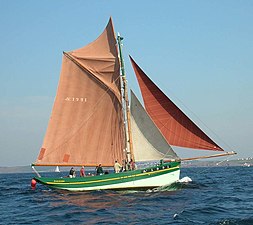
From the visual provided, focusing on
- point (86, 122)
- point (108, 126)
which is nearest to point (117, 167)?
point (108, 126)

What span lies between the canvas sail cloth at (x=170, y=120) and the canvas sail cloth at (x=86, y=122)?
3255mm

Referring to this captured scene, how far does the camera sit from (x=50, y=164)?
40688 millimetres

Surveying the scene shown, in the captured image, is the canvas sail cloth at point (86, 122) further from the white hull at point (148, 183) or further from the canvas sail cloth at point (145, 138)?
the white hull at point (148, 183)

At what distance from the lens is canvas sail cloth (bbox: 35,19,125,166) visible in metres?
40.5

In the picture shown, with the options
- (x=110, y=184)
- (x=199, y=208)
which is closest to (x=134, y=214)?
(x=199, y=208)

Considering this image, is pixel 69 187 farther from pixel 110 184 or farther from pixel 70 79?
pixel 70 79

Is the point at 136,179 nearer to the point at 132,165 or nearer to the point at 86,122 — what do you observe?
the point at 132,165

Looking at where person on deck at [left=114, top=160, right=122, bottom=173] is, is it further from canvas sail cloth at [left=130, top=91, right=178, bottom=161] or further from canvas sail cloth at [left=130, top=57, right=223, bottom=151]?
canvas sail cloth at [left=130, top=57, right=223, bottom=151]

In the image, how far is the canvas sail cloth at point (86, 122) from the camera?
4050cm

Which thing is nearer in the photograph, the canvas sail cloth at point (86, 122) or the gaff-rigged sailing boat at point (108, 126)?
the gaff-rigged sailing boat at point (108, 126)

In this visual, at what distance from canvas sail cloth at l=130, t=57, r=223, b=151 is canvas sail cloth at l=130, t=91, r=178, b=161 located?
82 centimetres

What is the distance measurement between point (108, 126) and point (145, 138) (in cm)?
429

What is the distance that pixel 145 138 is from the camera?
125 feet

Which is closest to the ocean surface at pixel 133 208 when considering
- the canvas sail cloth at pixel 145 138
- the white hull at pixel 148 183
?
the white hull at pixel 148 183
